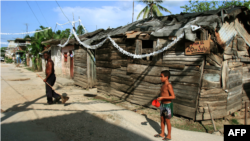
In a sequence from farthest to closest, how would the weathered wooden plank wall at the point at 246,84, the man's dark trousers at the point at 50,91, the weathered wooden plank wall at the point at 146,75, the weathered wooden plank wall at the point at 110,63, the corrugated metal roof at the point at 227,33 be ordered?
the weathered wooden plank wall at the point at 110,63
the weathered wooden plank wall at the point at 246,84
the man's dark trousers at the point at 50,91
the corrugated metal roof at the point at 227,33
the weathered wooden plank wall at the point at 146,75

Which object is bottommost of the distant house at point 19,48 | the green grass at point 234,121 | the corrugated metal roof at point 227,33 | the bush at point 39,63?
the green grass at point 234,121

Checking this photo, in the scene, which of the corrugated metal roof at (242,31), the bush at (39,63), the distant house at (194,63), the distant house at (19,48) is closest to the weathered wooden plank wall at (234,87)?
the distant house at (194,63)

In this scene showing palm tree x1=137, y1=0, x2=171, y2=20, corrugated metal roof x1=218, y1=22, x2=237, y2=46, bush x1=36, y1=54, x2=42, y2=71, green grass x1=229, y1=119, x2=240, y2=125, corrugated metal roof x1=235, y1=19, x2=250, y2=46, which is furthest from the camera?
bush x1=36, y1=54, x2=42, y2=71

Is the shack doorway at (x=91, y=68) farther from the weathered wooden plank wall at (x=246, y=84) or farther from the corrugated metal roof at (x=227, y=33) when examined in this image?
the weathered wooden plank wall at (x=246, y=84)

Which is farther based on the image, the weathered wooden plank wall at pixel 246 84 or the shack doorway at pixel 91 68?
the shack doorway at pixel 91 68

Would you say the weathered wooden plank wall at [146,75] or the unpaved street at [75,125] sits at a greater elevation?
the weathered wooden plank wall at [146,75]

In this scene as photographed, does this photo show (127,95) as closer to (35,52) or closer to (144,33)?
(144,33)

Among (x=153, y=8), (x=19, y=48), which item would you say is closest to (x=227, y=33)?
(x=153, y=8)

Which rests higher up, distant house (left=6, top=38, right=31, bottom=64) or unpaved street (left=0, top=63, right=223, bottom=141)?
distant house (left=6, top=38, right=31, bottom=64)

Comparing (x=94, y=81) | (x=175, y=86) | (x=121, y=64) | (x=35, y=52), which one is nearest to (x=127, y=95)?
(x=121, y=64)

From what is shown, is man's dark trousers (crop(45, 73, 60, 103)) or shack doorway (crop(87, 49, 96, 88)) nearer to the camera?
man's dark trousers (crop(45, 73, 60, 103))

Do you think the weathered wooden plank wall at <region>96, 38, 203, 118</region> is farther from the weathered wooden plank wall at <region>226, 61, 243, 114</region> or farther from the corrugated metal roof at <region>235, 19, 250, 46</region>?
the corrugated metal roof at <region>235, 19, 250, 46</region>

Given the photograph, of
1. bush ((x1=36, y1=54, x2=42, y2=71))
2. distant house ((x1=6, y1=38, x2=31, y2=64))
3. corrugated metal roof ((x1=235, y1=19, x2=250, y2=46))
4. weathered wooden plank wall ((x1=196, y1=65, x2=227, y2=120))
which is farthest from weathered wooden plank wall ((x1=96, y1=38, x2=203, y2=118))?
distant house ((x1=6, y1=38, x2=31, y2=64))

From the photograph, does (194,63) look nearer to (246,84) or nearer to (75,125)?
(246,84)
